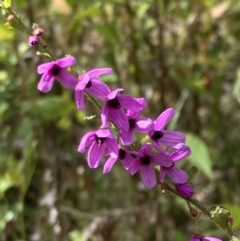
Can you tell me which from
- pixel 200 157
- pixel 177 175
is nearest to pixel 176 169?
pixel 177 175

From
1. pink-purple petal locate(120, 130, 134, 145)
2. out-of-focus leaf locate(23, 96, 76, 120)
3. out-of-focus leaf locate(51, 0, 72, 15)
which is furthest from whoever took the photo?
out-of-focus leaf locate(51, 0, 72, 15)

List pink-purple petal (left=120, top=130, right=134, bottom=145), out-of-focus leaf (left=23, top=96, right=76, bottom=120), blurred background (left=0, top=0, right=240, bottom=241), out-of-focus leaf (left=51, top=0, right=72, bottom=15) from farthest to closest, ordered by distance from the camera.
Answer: out-of-focus leaf (left=51, top=0, right=72, bottom=15), blurred background (left=0, top=0, right=240, bottom=241), out-of-focus leaf (left=23, top=96, right=76, bottom=120), pink-purple petal (left=120, top=130, right=134, bottom=145)

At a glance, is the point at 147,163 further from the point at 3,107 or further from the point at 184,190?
the point at 3,107

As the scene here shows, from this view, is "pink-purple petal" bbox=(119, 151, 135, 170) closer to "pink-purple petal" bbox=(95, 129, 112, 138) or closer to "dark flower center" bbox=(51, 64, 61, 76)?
"pink-purple petal" bbox=(95, 129, 112, 138)

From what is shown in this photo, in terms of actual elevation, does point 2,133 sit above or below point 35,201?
above

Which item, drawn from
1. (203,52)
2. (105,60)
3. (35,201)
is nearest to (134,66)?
(105,60)

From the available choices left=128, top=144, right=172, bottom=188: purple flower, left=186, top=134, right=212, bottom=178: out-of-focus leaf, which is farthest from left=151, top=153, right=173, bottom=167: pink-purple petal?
left=186, top=134, right=212, bottom=178: out-of-focus leaf

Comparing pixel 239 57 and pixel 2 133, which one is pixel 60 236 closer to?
pixel 2 133

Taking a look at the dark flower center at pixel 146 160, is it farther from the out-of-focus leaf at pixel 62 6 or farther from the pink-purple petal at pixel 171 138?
the out-of-focus leaf at pixel 62 6
